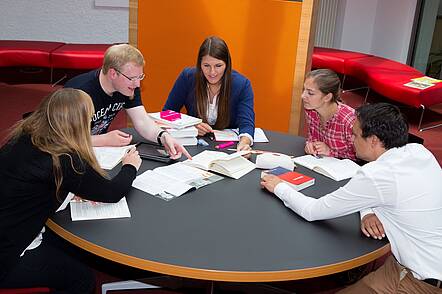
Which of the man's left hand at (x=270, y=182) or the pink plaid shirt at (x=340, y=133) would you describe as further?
the pink plaid shirt at (x=340, y=133)

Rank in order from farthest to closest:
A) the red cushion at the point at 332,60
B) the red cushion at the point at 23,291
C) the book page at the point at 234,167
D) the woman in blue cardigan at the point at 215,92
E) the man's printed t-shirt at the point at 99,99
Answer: the red cushion at the point at 332,60 → the woman in blue cardigan at the point at 215,92 → the man's printed t-shirt at the point at 99,99 → the book page at the point at 234,167 → the red cushion at the point at 23,291

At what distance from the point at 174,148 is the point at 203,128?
418 mm

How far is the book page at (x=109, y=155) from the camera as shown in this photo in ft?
8.28

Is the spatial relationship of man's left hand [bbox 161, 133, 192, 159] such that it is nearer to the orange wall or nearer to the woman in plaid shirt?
the woman in plaid shirt

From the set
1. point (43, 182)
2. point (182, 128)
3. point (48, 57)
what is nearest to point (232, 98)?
point (182, 128)

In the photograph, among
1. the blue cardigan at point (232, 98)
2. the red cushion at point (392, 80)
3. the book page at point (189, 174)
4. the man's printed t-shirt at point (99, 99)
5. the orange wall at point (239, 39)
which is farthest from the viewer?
the red cushion at point (392, 80)

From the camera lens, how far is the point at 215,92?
3391 mm

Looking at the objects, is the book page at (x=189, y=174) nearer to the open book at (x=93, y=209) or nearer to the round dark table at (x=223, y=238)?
the round dark table at (x=223, y=238)

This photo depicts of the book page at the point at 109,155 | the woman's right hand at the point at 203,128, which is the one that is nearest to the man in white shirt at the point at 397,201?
the book page at the point at 109,155

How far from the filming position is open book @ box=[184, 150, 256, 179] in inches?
99.7

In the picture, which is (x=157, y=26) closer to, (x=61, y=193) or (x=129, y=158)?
(x=129, y=158)

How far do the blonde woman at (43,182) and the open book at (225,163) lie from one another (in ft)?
2.03

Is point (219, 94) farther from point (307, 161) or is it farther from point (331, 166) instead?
point (331, 166)

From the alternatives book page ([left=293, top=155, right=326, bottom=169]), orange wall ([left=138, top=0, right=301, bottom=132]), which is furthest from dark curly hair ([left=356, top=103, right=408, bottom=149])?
orange wall ([left=138, top=0, right=301, bottom=132])
